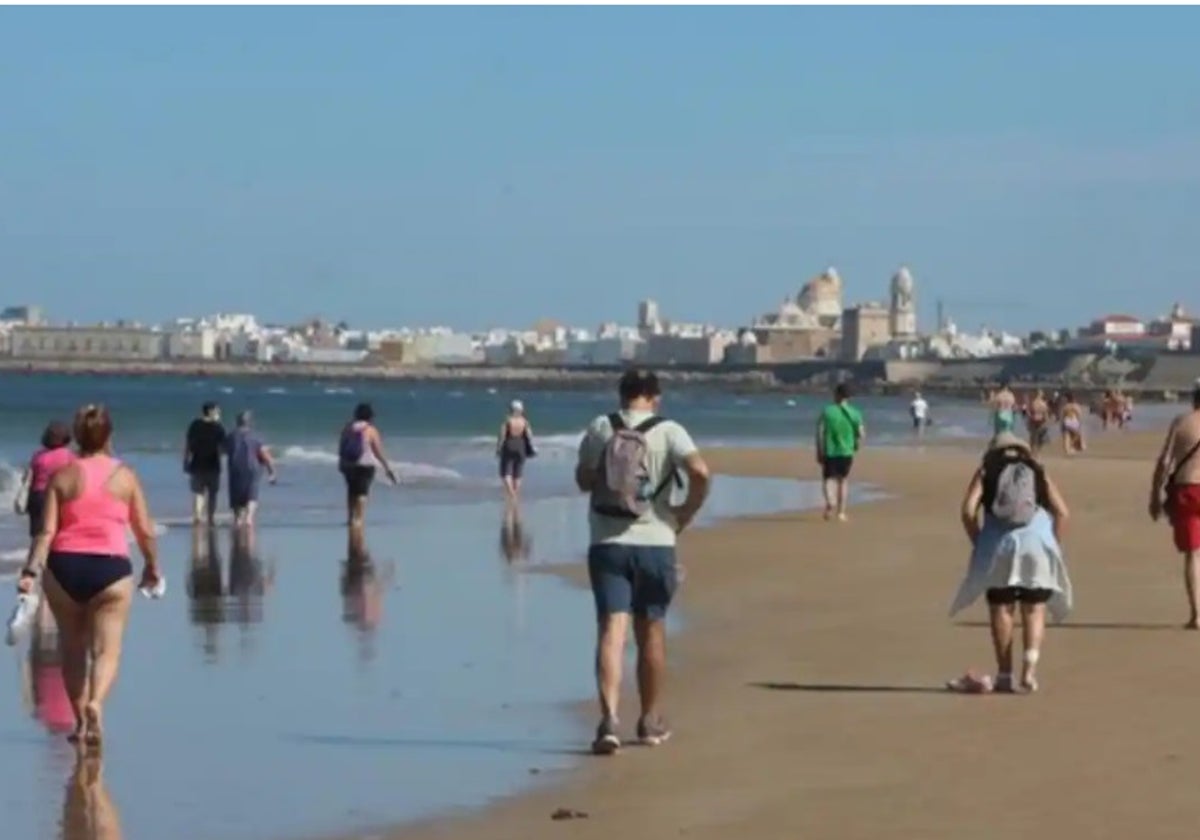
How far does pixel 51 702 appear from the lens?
32.4ft

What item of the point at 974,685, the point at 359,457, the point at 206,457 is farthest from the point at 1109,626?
the point at 206,457

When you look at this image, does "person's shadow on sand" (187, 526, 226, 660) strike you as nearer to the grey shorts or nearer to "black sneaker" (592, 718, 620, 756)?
the grey shorts

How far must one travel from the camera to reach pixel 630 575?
8.70 metres

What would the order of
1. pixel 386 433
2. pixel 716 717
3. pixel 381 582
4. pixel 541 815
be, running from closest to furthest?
pixel 541 815 → pixel 716 717 → pixel 381 582 → pixel 386 433

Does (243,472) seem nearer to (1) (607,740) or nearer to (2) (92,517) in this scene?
(2) (92,517)

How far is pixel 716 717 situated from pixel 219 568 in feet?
25.5

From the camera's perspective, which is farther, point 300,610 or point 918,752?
point 300,610

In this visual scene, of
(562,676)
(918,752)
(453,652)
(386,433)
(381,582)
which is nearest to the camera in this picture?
(918,752)

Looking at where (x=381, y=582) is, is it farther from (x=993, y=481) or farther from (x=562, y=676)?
(x=993, y=481)

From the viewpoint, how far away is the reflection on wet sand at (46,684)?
9.39 meters

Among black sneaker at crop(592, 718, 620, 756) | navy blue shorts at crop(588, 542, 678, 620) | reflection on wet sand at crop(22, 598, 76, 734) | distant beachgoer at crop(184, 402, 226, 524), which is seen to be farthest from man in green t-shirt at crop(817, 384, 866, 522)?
black sneaker at crop(592, 718, 620, 756)

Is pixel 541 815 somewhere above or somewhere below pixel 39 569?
below

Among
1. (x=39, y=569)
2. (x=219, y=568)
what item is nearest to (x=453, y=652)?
(x=39, y=569)

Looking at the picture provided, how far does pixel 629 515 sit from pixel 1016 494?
215cm
